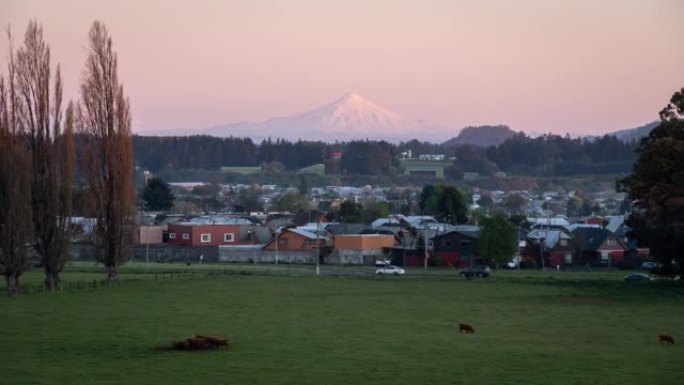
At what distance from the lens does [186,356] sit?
26797 mm

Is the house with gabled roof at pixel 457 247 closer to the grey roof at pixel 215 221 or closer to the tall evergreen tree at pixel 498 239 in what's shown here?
the tall evergreen tree at pixel 498 239

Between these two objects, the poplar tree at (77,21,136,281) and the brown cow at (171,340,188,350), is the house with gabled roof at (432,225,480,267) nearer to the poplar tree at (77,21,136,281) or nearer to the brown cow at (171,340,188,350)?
the poplar tree at (77,21,136,281)

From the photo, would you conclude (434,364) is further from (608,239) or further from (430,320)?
(608,239)

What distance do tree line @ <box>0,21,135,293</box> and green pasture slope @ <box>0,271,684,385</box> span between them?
2843 mm

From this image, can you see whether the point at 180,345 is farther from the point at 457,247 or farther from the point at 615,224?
the point at 615,224

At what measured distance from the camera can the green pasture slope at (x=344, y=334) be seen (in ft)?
79.3

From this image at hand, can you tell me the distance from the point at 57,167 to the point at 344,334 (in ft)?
78.5

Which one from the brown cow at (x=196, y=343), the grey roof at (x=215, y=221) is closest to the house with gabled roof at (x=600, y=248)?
the grey roof at (x=215, y=221)

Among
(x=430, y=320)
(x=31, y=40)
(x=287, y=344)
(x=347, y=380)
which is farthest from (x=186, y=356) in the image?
(x=31, y=40)

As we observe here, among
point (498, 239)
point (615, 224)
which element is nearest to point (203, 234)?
point (498, 239)

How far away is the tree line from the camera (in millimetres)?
47594

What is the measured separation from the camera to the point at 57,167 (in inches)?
2005

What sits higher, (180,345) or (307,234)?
(307,234)

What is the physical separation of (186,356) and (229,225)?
6933cm
